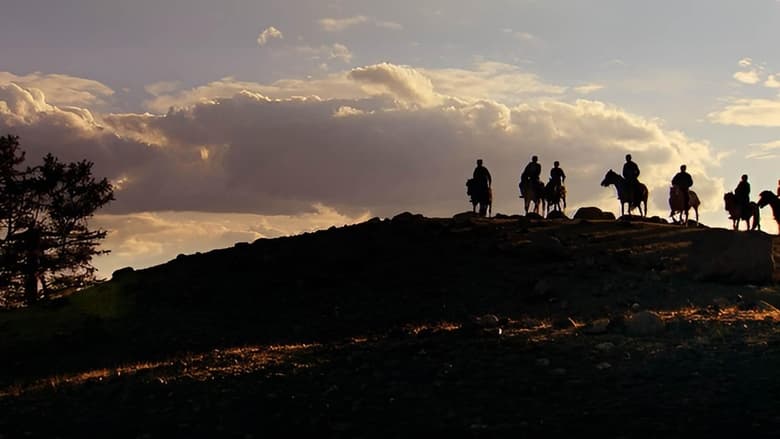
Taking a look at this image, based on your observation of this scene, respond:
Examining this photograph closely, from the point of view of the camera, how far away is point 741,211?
124ft

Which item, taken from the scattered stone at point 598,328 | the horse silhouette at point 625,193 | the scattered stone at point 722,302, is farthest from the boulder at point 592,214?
the scattered stone at point 598,328

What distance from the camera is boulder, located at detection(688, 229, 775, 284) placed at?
26.7m

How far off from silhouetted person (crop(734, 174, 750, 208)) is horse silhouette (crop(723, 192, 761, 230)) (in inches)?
6.3

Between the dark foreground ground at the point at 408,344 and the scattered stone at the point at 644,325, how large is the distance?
2.7 inches

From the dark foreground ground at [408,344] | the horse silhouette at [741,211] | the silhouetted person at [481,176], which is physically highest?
the silhouetted person at [481,176]

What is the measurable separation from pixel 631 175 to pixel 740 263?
39.9 ft

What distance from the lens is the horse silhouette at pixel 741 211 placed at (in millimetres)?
37656

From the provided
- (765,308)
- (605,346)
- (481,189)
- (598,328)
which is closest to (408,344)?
(598,328)

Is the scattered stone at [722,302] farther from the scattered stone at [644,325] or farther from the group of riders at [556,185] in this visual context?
the group of riders at [556,185]

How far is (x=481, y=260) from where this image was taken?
28.7 m

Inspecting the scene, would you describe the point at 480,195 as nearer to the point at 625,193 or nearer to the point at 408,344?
the point at 625,193

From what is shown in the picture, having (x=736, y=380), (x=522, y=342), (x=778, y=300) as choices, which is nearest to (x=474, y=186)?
(x=778, y=300)

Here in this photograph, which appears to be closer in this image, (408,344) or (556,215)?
(408,344)

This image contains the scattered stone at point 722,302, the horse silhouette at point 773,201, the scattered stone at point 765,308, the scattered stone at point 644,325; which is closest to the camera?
the scattered stone at point 644,325
